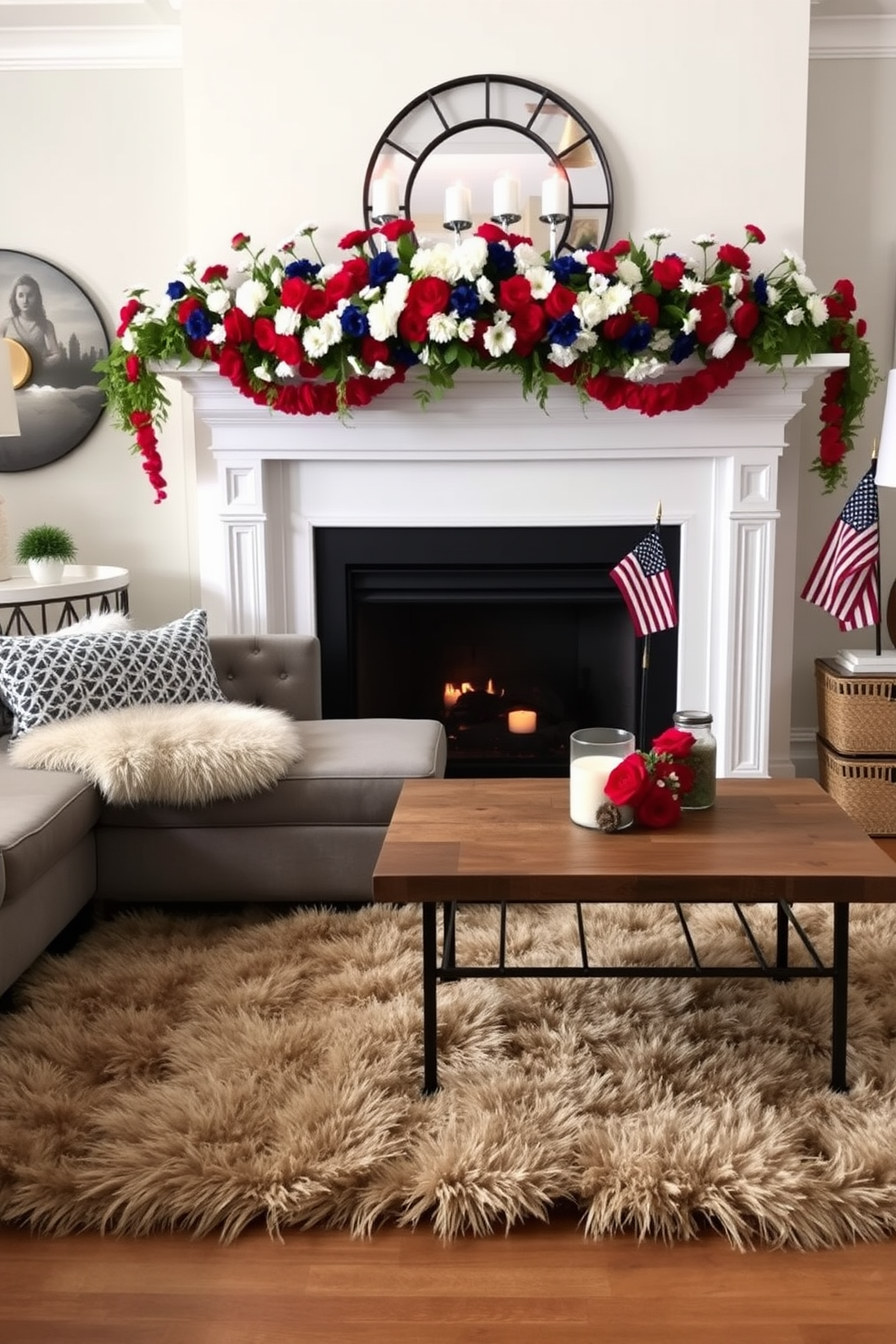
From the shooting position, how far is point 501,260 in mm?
3385

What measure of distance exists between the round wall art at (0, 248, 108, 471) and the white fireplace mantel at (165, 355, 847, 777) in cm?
57

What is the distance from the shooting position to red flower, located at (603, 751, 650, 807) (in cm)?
216

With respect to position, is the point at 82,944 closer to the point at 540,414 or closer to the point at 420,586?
the point at 420,586

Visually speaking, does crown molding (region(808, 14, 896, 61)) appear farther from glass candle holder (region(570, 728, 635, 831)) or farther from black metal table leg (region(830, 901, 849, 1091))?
black metal table leg (region(830, 901, 849, 1091))

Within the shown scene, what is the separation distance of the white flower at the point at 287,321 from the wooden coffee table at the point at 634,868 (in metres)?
1.68

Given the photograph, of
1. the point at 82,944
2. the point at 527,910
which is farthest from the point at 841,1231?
the point at 82,944

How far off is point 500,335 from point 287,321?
0.61 meters

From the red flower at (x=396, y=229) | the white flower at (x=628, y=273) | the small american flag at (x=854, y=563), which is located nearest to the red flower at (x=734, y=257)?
the white flower at (x=628, y=273)

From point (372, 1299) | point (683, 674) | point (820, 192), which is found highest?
point (820, 192)

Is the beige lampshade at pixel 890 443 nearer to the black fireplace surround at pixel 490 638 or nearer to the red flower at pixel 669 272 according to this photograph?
the red flower at pixel 669 272

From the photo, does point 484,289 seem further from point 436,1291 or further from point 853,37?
point 436,1291

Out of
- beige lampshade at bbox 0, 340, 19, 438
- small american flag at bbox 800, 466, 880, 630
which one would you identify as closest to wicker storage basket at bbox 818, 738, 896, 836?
small american flag at bbox 800, 466, 880, 630

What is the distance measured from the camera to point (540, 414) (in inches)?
147

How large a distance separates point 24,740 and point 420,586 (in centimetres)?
155
